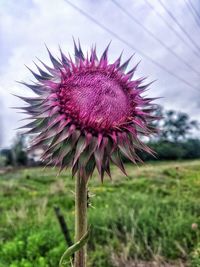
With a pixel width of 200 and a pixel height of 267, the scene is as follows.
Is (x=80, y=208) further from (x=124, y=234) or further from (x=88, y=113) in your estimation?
(x=124, y=234)

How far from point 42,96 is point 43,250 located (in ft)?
13.9

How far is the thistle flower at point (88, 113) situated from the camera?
1.54 m

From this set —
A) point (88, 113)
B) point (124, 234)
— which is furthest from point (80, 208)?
point (124, 234)

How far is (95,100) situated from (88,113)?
79mm

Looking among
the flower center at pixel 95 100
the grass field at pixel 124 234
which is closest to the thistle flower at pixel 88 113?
the flower center at pixel 95 100

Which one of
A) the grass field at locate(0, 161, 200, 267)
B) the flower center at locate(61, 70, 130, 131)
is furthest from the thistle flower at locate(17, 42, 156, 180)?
the grass field at locate(0, 161, 200, 267)

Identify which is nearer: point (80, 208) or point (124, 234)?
point (80, 208)

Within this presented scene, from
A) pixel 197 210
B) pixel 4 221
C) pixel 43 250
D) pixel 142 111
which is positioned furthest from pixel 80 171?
pixel 4 221

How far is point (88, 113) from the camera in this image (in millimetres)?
1565

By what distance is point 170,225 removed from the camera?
237 inches

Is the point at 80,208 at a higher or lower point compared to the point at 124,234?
higher

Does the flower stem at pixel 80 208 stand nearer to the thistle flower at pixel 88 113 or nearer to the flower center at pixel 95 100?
the thistle flower at pixel 88 113

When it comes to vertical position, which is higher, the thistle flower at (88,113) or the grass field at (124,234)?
the thistle flower at (88,113)

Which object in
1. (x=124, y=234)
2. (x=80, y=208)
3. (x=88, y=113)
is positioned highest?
(x=88, y=113)
